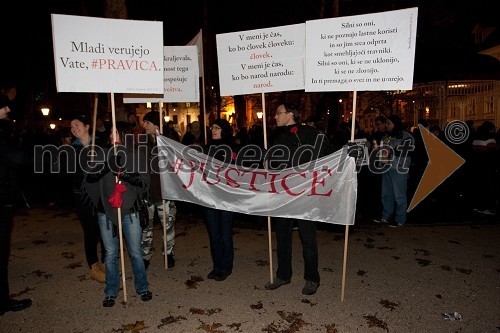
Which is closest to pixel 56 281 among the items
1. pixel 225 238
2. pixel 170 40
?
pixel 225 238

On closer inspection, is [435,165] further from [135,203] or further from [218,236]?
[135,203]

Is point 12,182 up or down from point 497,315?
up

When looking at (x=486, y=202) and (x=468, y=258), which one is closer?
(x=468, y=258)

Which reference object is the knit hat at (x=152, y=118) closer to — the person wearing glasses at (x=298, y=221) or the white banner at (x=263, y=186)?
the white banner at (x=263, y=186)

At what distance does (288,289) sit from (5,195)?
11.4 feet

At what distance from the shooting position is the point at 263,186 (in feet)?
15.9

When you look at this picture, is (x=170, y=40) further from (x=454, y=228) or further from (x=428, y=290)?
(x=428, y=290)

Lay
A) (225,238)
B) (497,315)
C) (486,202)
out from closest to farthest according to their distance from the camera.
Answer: (497,315)
(225,238)
(486,202)

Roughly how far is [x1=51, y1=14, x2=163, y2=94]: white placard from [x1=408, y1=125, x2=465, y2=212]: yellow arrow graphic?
7.22 m

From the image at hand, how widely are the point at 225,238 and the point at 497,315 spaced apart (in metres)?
3.23

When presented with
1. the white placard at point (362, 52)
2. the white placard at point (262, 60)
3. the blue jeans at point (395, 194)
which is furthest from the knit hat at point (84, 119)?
the blue jeans at point (395, 194)

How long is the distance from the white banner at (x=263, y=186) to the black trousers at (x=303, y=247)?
0.56 feet

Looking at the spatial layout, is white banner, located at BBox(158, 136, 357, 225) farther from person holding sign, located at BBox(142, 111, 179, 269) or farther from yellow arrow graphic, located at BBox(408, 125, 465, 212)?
yellow arrow graphic, located at BBox(408, 125, 465, 212)

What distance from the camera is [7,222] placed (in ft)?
14.3
